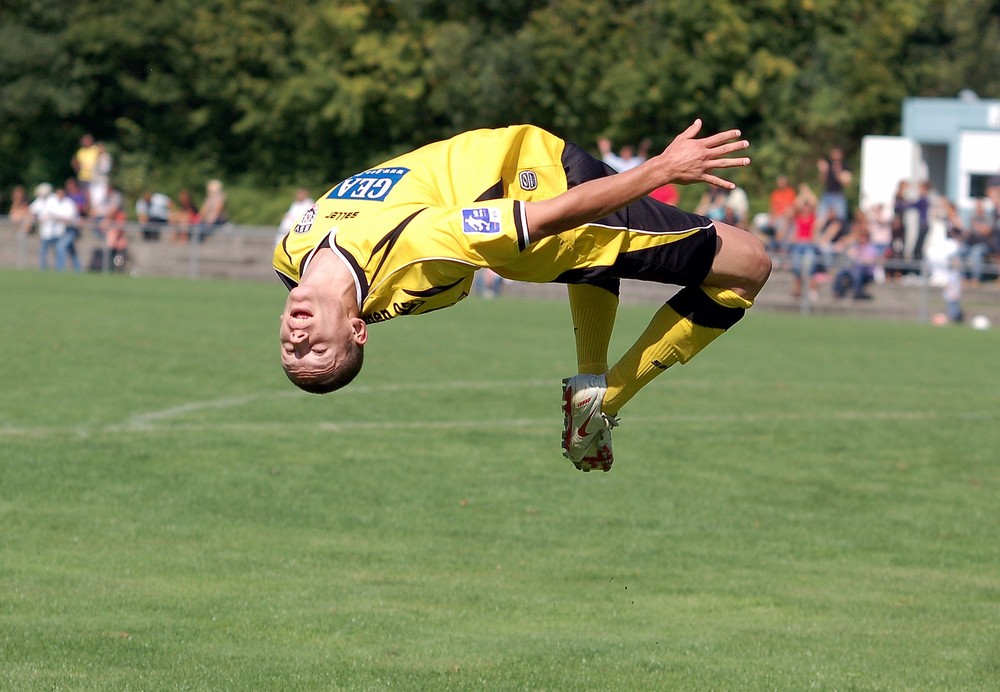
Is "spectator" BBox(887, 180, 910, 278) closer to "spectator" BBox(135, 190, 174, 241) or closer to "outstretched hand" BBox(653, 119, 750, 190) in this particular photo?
"spectator" BBox(135, 190, 174, 241)

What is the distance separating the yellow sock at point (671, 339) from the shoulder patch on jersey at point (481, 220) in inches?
61.2

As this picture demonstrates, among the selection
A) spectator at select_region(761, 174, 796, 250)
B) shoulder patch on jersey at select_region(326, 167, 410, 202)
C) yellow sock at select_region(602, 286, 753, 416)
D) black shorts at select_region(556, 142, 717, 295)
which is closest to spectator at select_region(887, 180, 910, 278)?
spectator at select_region(761, 174, 796, 250)

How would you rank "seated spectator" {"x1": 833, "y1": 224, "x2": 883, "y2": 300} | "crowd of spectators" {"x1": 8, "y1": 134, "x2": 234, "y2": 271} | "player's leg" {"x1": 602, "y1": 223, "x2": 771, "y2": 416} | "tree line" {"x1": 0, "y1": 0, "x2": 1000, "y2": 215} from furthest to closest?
"tree line" {"x1": 0, "y1": 0, "x2": 1000, "y2": 215} → "crowd of spectators" {"x1": 8, "y1": 134, "x2": 234, "y2": 271} → "seated spectator" {"x1": 833, "y1": 224, "x2": 883, "y2": 300} → "player's leg" {"x1": 602, "y1": 223, "x2": 771, "y2": 416}

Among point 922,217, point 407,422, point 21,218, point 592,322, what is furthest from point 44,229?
point 592,322

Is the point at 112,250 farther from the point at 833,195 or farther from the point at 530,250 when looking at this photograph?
the point at 530,250

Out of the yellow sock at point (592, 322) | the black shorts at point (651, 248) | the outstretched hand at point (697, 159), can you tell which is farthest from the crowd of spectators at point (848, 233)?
the outstretched hand at point (697, 159)

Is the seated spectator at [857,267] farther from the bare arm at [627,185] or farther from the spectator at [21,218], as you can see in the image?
the bare arm at [627,185]

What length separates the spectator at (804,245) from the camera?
28.1 m

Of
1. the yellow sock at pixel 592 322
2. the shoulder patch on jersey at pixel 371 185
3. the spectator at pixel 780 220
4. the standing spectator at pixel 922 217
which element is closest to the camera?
the shoulder patch on jersey at pixel 371 185

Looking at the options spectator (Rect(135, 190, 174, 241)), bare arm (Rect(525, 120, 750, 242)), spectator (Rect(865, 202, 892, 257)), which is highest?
spectator (Rect(135, 190, 174, 241))

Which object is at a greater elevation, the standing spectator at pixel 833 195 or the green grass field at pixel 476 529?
the standing spectator at pixel 833 195

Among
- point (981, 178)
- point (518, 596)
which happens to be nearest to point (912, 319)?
point (981, 178)

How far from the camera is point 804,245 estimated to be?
28.2 meters

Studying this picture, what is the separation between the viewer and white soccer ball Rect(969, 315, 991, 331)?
1025 inches
